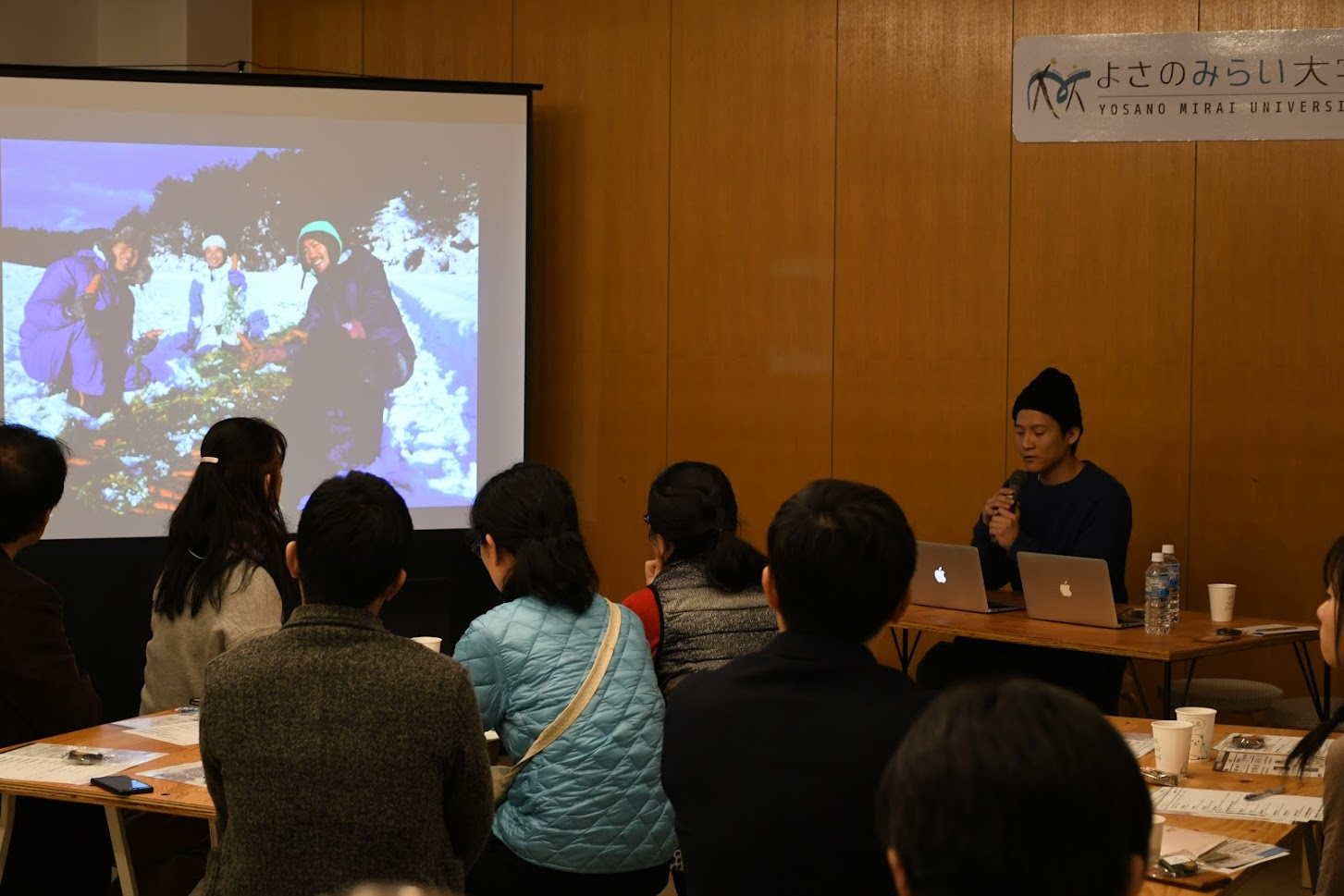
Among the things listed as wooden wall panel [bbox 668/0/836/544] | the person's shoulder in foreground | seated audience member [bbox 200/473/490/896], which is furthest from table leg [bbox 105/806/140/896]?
wooden wall panel [bbox 668/0/836/544]

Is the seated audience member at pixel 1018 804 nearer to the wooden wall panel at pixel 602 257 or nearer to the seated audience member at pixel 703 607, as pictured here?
the seated audience member at pixel 703 607

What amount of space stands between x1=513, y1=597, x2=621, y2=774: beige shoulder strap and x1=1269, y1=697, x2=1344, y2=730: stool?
3.05 m

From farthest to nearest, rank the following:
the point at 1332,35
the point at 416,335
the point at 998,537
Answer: the point at 416,335 → the point at 1332,35 → the point at 998,537

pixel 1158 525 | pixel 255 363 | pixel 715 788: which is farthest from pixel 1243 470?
pixel 715 788

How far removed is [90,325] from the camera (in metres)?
5.62

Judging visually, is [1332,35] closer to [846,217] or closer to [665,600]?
[846,217]

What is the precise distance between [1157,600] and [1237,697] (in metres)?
0.86

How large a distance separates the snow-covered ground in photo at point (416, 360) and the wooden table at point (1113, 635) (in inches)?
87.3

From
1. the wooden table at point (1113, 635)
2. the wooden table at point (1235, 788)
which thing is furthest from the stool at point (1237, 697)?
the wooden table at point (1235, 788)

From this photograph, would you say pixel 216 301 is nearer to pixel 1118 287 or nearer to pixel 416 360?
pixel 416 360

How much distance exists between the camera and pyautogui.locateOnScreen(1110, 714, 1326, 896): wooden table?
2.19 metres

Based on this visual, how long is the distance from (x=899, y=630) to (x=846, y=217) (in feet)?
5.90

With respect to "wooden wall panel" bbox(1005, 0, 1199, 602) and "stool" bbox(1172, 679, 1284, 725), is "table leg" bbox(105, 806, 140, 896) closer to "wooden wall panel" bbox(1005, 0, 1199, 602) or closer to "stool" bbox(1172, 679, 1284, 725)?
"stool" bbox(1172, 679, 1284, 725)

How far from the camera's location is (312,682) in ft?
6.24
